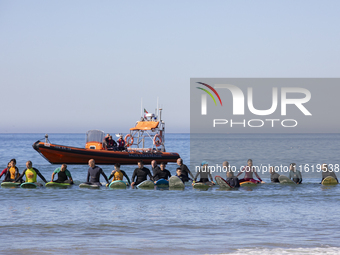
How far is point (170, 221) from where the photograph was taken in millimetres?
11109

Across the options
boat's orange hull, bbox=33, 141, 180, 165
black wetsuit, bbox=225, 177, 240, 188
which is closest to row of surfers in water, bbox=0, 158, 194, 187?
black wetsuit, bbox=225, 177, 240, 188

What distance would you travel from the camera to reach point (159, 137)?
29.0 m

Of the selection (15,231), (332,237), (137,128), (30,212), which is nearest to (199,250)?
(332,237)

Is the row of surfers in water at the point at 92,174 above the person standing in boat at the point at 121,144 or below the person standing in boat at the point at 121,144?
below

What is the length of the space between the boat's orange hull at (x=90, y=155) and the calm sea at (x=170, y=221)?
38.1ft

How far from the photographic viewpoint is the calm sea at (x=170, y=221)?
27.7 ft

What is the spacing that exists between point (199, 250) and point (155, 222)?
299 cm

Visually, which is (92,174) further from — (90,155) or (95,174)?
(90,155)

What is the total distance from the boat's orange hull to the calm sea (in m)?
11.6

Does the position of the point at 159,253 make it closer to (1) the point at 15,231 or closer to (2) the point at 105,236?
(2) the point at 105,236

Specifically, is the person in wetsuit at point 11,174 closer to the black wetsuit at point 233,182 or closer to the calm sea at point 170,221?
the calm sea at point 170,221

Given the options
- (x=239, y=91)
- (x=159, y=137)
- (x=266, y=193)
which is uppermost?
Answer: (x=239, y=91)

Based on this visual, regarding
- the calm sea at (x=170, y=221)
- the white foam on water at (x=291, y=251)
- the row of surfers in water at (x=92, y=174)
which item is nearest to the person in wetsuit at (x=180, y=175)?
the row of surfers in water at (x=92, y=174)

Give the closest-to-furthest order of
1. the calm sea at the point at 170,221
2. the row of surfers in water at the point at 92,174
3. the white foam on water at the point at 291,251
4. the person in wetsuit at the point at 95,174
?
the white foam on water at the point at 291,251 < the calm sea at the point at 170,221 < the person in wetsuit at the point at 95,174 < the row of surfers in water at the point at 92,174
